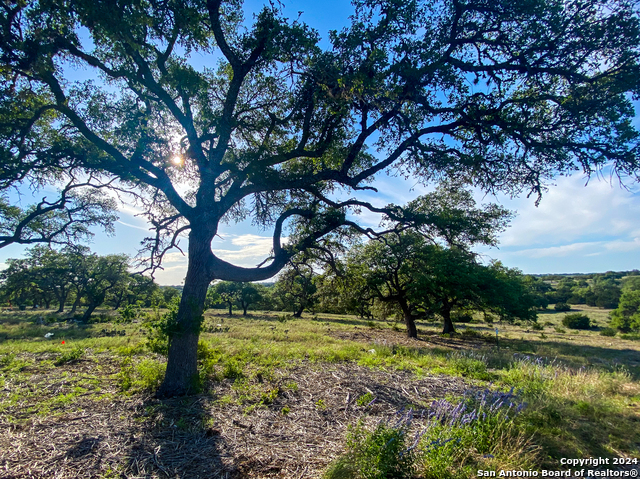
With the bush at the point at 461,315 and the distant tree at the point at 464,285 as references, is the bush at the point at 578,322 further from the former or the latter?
the distant tree at the point at 464,285

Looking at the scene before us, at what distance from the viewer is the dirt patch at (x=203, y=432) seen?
3109 mm

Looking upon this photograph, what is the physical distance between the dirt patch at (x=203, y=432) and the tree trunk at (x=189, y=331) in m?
0.43

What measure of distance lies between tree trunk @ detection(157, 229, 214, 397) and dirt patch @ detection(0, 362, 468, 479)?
1.42 ft

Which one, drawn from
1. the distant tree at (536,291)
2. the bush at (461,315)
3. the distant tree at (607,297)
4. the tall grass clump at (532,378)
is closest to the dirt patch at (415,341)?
the bush at (461,315)

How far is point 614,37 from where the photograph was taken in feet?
17.8

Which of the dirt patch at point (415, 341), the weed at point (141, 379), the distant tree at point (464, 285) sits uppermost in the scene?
the distant tree at point (464, 285)

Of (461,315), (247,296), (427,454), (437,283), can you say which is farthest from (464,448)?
(247,296)

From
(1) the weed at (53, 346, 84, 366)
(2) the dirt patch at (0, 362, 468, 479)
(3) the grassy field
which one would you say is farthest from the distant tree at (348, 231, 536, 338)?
(1) the weed at (53, 346, 84, 366)

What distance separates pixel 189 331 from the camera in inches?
223

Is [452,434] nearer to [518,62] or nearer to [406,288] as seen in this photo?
[518,62]

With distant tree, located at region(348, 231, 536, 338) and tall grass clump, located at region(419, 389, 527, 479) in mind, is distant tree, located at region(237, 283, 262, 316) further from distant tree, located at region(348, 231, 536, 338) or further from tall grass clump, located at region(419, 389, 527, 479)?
tall grass clump, located at region(419, 389, 527, 479)

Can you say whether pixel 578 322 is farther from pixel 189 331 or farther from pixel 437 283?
pixel 189 331

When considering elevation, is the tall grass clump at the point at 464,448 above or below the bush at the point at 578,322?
above

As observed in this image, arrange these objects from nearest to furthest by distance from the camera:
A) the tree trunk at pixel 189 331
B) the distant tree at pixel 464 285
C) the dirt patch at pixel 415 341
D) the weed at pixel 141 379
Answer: the tree trunk at pixel 189 331 < the weed at pixel 141 379 < the dirt patch at pixel 415 341 < the distant tree at pixel 464 285
